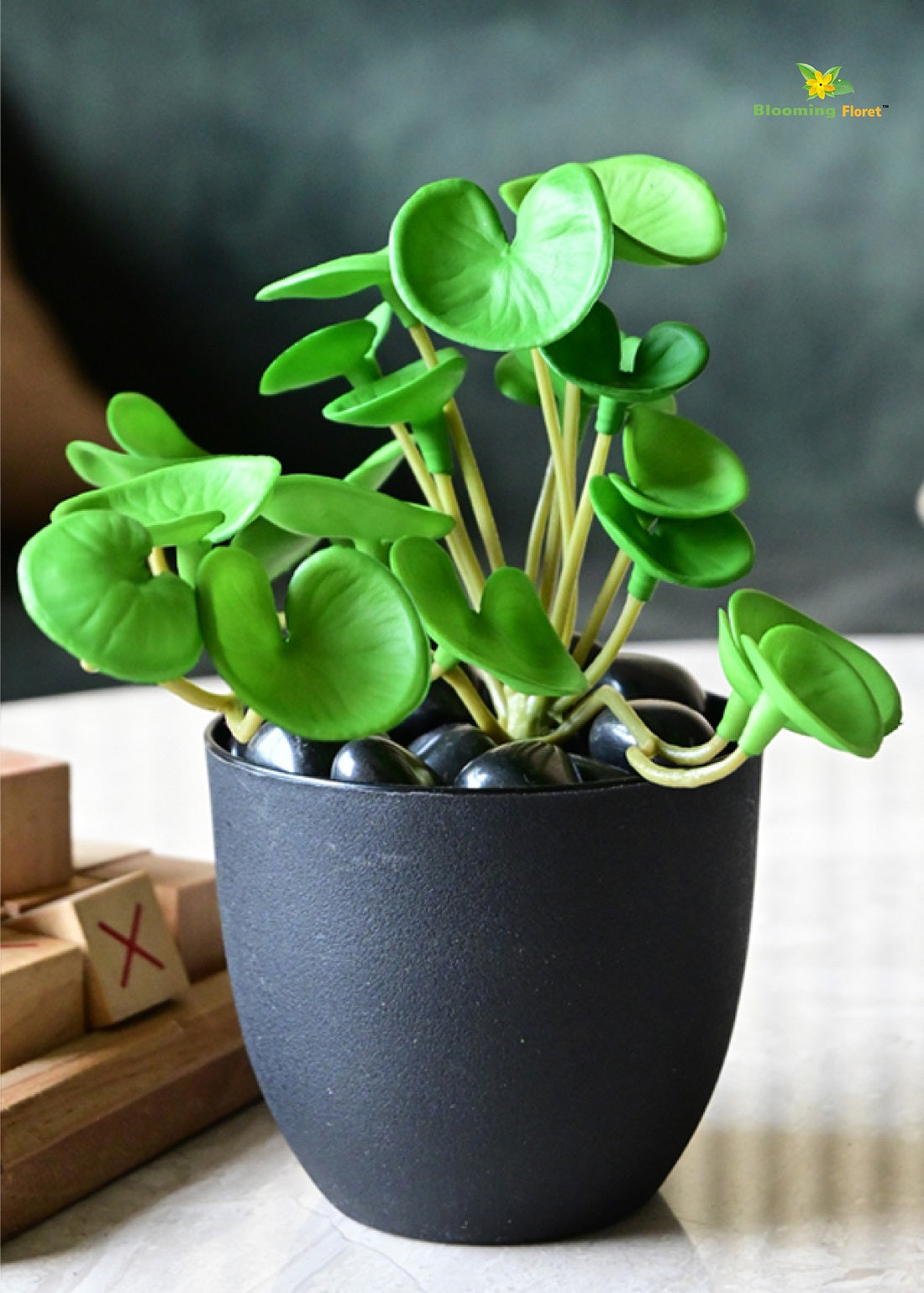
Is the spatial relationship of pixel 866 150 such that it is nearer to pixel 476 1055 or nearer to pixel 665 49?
pixel 665 49

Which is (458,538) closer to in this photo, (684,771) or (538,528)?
(538,528)

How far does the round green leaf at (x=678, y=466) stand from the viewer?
0.56 m

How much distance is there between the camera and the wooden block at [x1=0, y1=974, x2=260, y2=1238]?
62 centimetres

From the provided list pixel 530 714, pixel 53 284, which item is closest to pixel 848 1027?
pixel 530 714

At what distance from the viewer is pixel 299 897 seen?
552 millimetres

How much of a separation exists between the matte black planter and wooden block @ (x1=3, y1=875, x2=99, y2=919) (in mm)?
182

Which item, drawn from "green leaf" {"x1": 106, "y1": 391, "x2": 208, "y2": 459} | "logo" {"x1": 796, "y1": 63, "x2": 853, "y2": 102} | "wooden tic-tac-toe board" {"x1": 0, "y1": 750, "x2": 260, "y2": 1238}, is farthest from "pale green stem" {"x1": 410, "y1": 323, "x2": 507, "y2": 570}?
"logo" {"x1": 796, "y1": 63, "x2": 853, "y2": 102}

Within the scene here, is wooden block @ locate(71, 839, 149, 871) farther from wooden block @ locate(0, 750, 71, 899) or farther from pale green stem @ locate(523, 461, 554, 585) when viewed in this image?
pale green stem @ locate(523, 461, 554, 585)

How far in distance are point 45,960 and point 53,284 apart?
1404 millimetres

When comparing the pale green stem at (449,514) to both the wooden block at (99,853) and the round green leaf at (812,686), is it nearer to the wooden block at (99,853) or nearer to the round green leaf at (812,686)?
the round green leaf at (812,686)

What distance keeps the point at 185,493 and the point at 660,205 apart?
24cm

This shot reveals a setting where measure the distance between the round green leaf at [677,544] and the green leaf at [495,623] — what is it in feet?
0.15

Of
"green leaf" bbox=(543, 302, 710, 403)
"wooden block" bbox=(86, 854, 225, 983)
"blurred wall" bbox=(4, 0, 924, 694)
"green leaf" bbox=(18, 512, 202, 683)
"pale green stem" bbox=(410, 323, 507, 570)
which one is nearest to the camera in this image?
"green leaf" bbox=(18, 512, 202, 683)

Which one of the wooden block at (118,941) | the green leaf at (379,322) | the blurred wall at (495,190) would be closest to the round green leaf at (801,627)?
the green leaf at (379,322)
